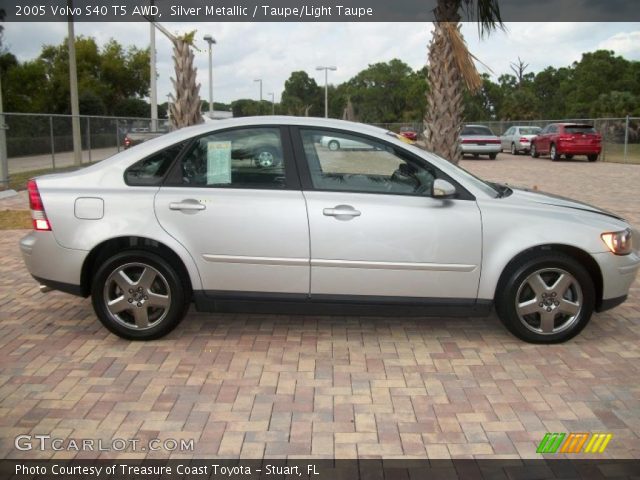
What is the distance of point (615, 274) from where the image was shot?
4652 millimetres

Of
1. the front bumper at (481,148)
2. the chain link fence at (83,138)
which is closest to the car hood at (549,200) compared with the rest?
the chain link fence at (83,138)

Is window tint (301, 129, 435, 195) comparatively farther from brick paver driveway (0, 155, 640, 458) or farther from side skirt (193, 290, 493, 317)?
brick paver driveway (0, 155, 640, 458)

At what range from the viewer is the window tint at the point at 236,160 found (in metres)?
4.68

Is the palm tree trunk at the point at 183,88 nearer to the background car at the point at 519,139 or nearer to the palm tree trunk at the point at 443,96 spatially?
the palm tree trunk at the point at 443,96

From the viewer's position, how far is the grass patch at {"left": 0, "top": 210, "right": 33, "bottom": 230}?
984 cm

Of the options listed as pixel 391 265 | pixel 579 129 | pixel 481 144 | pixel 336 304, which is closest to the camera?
pixel 391 265

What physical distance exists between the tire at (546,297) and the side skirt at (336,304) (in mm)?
191

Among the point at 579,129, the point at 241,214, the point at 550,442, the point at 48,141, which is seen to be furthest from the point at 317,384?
the point at 579,129

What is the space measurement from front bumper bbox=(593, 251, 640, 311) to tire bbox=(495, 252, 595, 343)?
12 cm

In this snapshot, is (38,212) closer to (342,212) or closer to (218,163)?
(218,163)

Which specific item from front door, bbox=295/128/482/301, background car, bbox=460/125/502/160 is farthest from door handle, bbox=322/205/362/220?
background car, bbox=460/125/502/160

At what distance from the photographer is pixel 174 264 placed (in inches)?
183

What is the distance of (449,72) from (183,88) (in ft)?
Result: 13.9

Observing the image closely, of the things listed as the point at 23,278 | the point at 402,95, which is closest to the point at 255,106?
the point at 402,95
